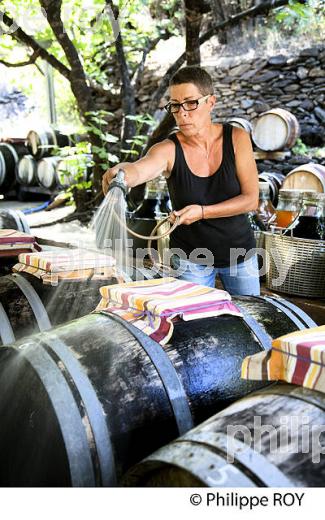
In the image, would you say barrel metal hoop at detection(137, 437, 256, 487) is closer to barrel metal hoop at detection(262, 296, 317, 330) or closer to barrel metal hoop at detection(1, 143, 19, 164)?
barrel metal hoop at detection(262, 296, 317, 330)

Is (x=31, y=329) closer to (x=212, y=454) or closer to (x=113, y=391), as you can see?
(x=113, y=391)

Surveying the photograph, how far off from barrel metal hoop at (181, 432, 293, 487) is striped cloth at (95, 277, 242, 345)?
21.5 inches

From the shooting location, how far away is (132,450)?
5.19 feet

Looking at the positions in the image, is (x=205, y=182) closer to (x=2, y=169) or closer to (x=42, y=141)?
(x=42, y=141)

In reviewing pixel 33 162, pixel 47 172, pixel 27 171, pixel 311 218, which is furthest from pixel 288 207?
pixel 27 171

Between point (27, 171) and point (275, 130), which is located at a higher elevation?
point (275, 130)

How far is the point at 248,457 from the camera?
1.16 metres

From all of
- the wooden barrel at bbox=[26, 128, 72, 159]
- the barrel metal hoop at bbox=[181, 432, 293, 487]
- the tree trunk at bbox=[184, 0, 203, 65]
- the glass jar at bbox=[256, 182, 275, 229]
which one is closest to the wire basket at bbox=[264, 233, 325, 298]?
the glass jar at bbox=[256, 182, 275, 229]

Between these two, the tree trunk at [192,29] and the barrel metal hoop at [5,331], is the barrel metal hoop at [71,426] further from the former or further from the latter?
the tree trunk at [192,29]

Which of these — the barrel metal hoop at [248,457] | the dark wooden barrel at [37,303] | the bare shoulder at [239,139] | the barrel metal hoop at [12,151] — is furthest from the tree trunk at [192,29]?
the barrel metal hoop at [12,151]

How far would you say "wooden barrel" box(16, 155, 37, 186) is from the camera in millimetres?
12320

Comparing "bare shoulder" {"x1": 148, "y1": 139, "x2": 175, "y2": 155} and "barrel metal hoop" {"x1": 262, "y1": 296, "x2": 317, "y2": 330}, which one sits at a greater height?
"bare shoulder" {"x1": 148, "y1": 139, "x2": 175, "y2": 155}

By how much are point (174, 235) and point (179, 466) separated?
1.76 meters

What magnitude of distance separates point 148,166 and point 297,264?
4.45 ft
